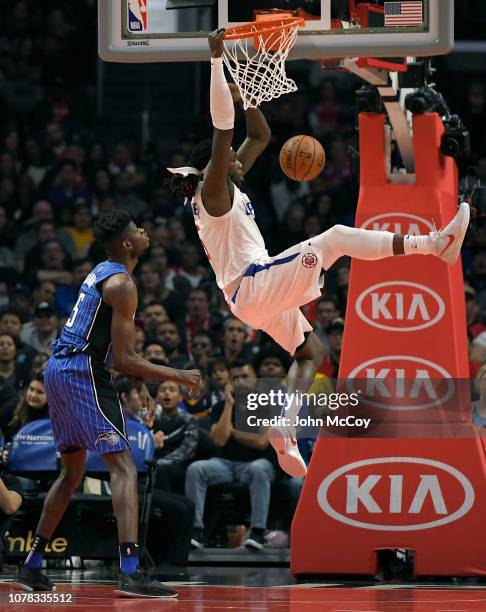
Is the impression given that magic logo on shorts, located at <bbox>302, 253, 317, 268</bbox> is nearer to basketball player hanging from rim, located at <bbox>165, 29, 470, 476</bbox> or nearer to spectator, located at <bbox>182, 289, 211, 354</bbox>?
basketball player hanging from rim, located at <bbox>165, 29, 470, 476</bbox>

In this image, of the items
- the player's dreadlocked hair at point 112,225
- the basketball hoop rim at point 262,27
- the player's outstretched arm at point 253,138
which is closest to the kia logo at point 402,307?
the player's outstretched arm at point 253,138

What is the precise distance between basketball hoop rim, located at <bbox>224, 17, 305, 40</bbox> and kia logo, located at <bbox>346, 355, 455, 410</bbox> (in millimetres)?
2853

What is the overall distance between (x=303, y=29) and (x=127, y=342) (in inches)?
89.7

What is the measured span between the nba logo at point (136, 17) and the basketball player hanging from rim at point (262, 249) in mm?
733

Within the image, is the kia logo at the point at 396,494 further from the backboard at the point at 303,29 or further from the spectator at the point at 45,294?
the spectator at the point at 45,294

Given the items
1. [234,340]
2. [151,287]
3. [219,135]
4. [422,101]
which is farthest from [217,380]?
[219,135]

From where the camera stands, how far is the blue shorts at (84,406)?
27.9 feet

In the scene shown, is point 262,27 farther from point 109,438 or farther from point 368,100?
point 109,438

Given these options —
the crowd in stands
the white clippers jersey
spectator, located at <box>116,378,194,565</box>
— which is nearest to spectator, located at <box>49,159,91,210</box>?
the crowd in stands

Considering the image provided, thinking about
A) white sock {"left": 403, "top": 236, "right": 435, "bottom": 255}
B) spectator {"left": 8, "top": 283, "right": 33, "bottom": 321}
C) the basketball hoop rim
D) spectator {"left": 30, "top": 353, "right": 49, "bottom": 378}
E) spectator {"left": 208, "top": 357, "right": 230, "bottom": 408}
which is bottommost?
spectator {"left": 208, "top": 357, "right": 230, "bottom": 408}

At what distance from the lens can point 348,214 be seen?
1653 centimetres

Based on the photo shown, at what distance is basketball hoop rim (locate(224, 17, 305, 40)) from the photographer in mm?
8375

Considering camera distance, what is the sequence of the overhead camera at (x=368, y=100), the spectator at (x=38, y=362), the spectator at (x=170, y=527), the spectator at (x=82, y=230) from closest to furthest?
the overhead camera at (x=368, y=100), the spectator at (x=170, y=527), the spectator at (x=38, y=362), the spectator at (x=82, y=230)

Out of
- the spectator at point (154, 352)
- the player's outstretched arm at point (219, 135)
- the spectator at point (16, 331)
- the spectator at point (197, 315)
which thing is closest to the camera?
the player's outstretched arm at point (219, 135)
